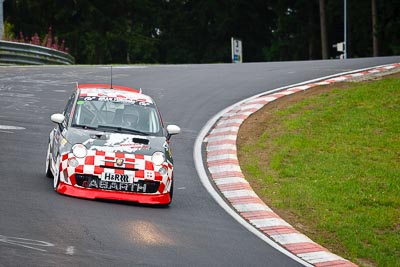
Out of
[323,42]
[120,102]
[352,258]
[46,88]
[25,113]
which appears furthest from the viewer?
[323,42]

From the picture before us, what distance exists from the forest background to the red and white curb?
43.8 m

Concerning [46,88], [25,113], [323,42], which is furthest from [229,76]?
[323,42]

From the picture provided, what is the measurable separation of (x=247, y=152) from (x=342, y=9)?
183 ft

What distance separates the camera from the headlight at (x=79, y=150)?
41.7 ft

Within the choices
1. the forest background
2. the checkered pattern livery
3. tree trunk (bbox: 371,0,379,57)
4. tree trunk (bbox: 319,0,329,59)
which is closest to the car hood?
the checkered pattern livery

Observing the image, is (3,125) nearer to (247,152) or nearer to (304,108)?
(247,152)

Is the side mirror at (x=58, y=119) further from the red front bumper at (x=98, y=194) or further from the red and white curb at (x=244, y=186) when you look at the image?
the red and white curb at (x=244, y=186)

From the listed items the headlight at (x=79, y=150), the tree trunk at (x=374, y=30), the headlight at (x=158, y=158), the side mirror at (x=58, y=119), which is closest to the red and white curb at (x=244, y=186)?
the headlight at (x=158, y=158)

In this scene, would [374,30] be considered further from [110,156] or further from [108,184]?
[108,184]

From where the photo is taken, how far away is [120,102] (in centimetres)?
1412

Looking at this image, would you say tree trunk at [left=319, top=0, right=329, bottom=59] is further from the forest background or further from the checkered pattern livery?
the checkered pattern livery

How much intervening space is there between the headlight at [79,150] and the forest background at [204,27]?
2064 inches

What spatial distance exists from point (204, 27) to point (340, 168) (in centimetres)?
6283

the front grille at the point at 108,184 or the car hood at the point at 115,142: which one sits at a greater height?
the car hood at the point at 115,142
